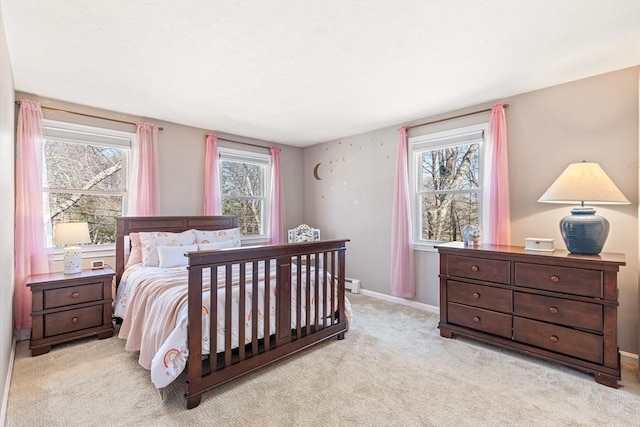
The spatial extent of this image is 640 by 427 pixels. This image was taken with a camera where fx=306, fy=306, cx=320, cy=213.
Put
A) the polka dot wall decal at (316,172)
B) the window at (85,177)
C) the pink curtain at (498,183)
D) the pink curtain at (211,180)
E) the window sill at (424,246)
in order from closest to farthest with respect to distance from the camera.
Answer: the pink curtain at (498,183) < the window at (85,177) < the window sill at (424,246) < the pink curtain at (211,180) < the polka dot wall decal at (316,172)

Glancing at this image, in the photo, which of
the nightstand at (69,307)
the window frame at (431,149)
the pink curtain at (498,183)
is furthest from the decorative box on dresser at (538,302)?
the nightstand at (69,307)

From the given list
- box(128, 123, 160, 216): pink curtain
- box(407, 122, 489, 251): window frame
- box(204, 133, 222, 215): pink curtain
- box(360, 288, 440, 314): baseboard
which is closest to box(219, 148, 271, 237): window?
box(204, 133, 222, 215): pink curtain

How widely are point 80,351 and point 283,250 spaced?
199cm

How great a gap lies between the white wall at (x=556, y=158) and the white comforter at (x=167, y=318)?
1745 mm

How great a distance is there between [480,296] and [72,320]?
3.68 meters

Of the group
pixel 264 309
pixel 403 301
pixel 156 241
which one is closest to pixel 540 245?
pixel 403 301

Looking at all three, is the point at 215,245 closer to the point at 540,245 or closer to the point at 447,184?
the point at 447,184

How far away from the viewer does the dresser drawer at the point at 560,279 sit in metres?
2.20

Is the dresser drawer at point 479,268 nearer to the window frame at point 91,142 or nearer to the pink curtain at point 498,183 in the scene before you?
the pink curtain at point 498,183

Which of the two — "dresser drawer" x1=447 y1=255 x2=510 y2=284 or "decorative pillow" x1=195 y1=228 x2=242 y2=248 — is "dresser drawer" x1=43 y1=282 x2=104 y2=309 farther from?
"dresser drawer" x1=447 y1=255 x2=510 y2=284

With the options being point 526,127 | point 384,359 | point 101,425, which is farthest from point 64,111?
point 526,127

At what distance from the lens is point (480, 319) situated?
2.75m

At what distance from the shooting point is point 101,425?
5.63 feet

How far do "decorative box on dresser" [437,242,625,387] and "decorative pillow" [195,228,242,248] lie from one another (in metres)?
2.44
